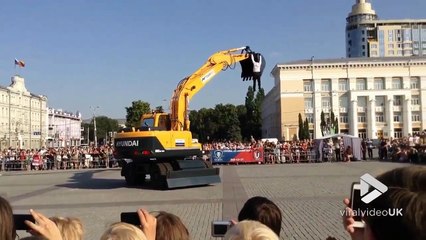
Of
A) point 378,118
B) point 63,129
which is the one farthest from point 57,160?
point 63,129

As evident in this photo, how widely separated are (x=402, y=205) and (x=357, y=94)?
389 ft

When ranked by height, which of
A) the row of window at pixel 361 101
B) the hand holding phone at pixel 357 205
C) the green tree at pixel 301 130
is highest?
the row of window at pixel 361 101

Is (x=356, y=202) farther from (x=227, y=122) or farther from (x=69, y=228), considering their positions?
(x=227, y=122)

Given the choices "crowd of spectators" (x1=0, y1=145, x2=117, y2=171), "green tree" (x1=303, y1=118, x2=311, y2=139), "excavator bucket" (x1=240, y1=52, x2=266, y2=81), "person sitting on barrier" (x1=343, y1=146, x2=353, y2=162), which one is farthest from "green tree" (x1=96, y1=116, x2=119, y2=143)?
"excavator bucket" (x1=240, y1=52, x2=266, y2=81)

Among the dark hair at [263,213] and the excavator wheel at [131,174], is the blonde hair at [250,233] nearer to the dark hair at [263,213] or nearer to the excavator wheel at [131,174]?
the dark hair at [263,213]

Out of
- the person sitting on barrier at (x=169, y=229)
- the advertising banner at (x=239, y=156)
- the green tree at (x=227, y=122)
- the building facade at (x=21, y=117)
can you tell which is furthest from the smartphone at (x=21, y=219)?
the building facade at (x=21, y=117)

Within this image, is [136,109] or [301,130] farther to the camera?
[301,130]

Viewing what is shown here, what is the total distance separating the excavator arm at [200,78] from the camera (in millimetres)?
21219

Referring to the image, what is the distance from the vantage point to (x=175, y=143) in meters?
19.7

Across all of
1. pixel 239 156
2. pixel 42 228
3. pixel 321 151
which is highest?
pixel 42 228

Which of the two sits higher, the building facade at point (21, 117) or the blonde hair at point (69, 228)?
the building facade at point (21, 117)

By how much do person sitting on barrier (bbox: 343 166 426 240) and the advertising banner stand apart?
36507mm

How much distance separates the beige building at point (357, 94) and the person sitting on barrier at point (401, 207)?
114m

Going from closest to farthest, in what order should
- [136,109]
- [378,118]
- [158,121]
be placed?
[158,121]
[136,109]
[378,118]
